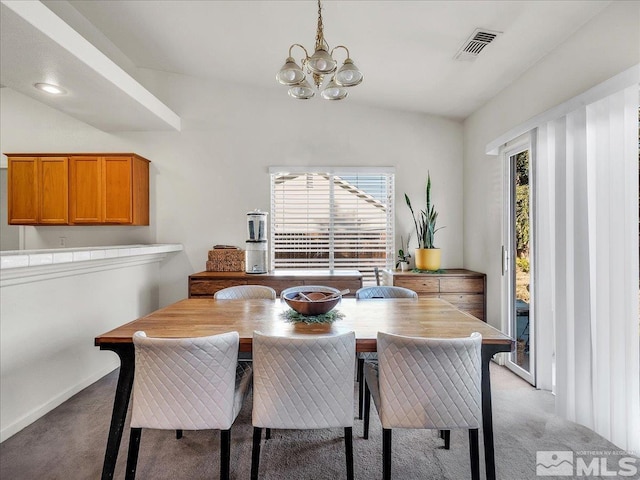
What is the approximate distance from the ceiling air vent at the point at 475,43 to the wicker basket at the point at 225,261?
2.89 metres

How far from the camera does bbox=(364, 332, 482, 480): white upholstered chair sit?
4.55 ft

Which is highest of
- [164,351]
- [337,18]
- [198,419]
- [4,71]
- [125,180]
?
[337,18]

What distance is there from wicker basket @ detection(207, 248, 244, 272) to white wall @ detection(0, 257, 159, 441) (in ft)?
2.83

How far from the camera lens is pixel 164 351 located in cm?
140

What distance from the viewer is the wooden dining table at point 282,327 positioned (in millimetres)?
1513

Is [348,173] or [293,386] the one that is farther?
[348,173]

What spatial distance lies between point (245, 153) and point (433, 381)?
3449mm

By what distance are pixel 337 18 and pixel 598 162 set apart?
2.02 meters

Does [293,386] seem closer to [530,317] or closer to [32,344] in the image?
[32,344]

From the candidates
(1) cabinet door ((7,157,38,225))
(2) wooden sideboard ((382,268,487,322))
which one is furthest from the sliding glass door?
(1) cabinet door ((7,157,38,225))

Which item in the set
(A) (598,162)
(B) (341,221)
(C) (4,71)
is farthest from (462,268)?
(C) (4,71)

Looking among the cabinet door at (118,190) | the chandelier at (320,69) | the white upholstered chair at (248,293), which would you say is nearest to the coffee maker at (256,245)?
the white upholstered chair at (248,293)

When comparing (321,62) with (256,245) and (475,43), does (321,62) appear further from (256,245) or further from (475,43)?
(256,245)

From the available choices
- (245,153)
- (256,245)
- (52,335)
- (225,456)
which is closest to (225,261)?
(256,245)
